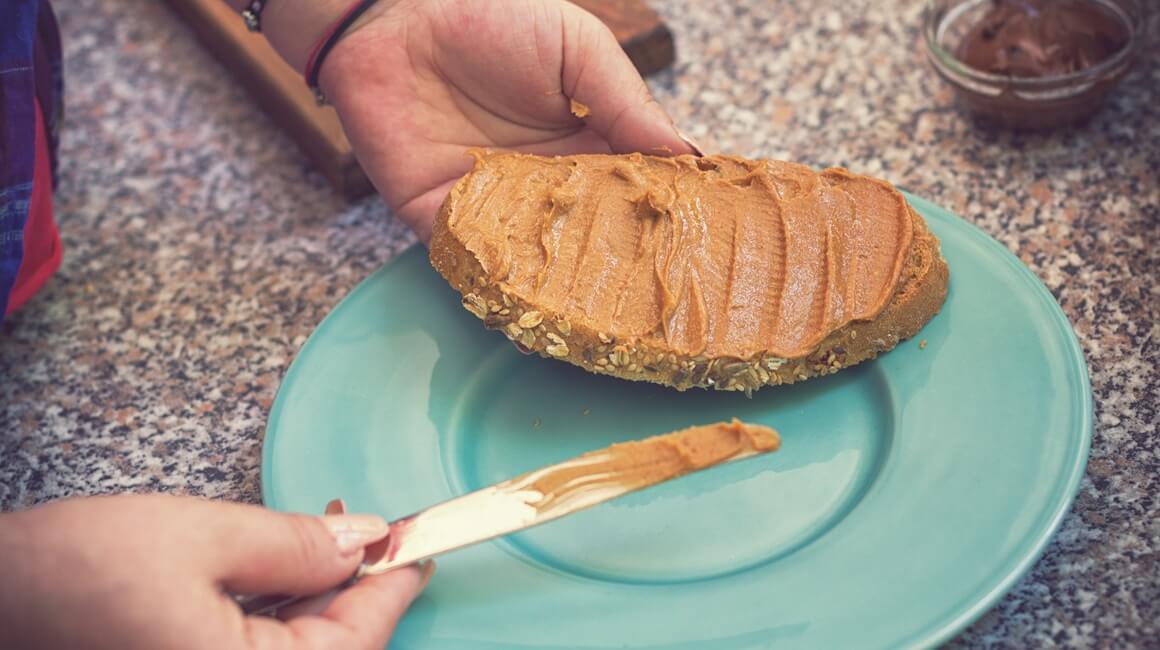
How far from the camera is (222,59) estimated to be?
216 centimetres

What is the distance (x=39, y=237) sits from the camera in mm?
1573

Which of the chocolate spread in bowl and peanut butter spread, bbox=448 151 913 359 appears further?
the chocolate spread in bowl

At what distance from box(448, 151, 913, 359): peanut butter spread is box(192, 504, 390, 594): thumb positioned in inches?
14.9

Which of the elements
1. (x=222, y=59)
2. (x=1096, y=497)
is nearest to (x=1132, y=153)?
(x=1096, y=497)

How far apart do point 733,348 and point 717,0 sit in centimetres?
122

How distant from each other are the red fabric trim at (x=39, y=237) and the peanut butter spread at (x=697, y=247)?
68cm

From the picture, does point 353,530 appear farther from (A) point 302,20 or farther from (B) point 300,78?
(B) point 300,78

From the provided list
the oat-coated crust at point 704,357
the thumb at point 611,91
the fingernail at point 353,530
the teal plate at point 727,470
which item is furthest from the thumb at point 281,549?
the thumb at point 611,91

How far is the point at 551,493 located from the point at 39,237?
102 centimetres

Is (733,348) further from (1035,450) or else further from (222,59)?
(222,59)

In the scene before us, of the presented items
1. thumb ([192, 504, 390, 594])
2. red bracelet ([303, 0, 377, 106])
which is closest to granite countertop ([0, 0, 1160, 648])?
red bracelet ([303, 0, 377, 106])

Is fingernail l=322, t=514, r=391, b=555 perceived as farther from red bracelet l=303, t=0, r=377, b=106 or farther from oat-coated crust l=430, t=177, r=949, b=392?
red bracelet l=303, t=0, r=377, b=106

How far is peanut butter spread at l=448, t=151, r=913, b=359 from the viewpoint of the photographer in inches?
→ 48.0

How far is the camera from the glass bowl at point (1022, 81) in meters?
1.58
